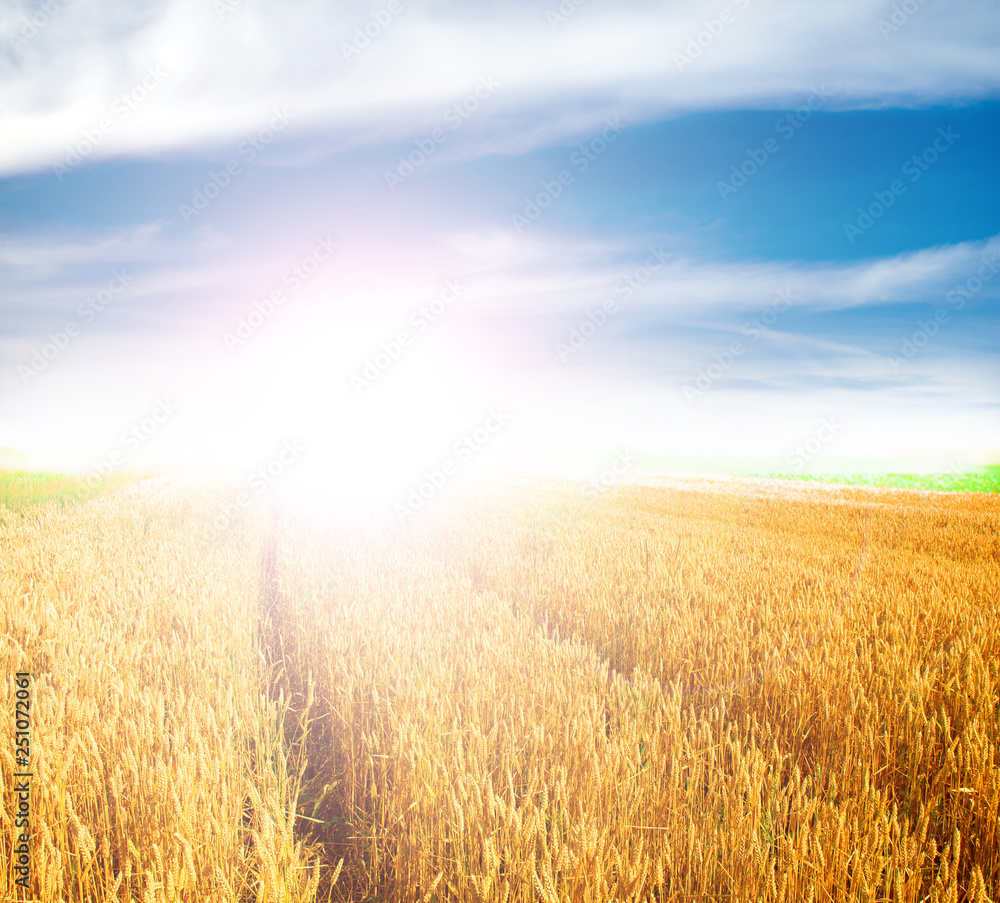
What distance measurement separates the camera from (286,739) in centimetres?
357

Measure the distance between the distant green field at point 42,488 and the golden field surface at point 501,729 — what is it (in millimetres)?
8723

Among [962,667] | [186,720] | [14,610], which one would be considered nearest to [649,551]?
[962,667]

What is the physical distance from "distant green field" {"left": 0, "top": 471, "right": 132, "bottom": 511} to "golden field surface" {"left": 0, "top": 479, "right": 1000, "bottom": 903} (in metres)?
8.72

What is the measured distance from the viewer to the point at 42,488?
53.7 ft

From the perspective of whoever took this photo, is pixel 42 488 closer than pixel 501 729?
No

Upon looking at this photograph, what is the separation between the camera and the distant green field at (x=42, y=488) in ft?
47.3

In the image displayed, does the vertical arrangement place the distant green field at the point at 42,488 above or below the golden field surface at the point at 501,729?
above

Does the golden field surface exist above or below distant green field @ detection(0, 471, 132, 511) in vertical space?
below

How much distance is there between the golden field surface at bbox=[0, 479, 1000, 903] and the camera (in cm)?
212

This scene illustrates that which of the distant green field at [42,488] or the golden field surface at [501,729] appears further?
the distant green field at [42,488]

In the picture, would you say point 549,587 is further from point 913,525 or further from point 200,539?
point 913,525

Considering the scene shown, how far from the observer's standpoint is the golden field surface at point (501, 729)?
212 cm

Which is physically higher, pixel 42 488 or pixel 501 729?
pixel 42 488

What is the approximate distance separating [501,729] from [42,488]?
18.6 meters
